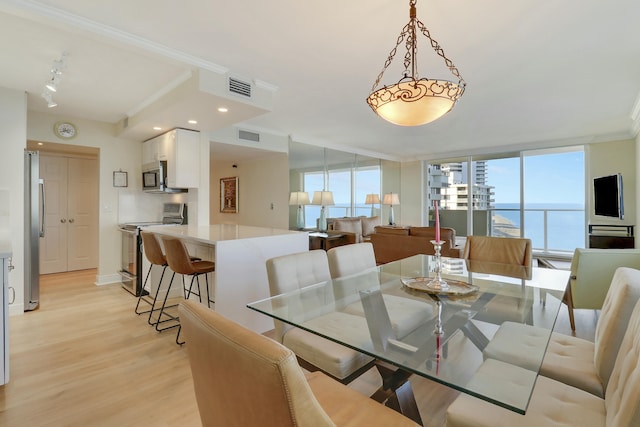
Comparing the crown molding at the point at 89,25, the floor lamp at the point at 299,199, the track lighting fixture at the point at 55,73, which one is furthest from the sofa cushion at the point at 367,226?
the track lighting fixture at the point at 55,73

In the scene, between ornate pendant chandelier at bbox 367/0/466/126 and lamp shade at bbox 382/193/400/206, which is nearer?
ornate pendant chandelier at bbox 367/0/466/126

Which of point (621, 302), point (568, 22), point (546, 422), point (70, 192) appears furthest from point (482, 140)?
point (70, 192)

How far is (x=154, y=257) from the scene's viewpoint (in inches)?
115

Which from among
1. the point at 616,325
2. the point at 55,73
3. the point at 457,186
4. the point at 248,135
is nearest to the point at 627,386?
the point at 616,325

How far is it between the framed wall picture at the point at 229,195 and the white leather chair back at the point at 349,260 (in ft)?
17.1

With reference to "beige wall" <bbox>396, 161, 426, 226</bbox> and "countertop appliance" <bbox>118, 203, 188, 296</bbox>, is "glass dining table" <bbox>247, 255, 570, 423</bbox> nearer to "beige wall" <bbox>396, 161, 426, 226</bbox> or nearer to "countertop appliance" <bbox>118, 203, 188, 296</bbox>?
"countertop appliance" <bbox>118, 203, 188, 296</bbox>

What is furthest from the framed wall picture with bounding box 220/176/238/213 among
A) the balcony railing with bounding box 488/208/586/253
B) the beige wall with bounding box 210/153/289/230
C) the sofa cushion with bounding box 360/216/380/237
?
the balcony railing with bounding box 488/208/586/253

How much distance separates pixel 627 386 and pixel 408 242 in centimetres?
369

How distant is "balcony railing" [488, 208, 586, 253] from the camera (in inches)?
251

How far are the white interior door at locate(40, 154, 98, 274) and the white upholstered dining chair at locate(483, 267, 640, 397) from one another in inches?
245

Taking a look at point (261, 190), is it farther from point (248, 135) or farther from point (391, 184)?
point (391, 184)

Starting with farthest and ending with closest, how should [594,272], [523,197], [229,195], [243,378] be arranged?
[229,195], [523,197], [594,272], [243,378]

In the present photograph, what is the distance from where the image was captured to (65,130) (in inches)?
167

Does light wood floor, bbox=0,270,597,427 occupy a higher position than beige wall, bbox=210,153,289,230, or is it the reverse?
beige wall, bbox=210,153,289,230
